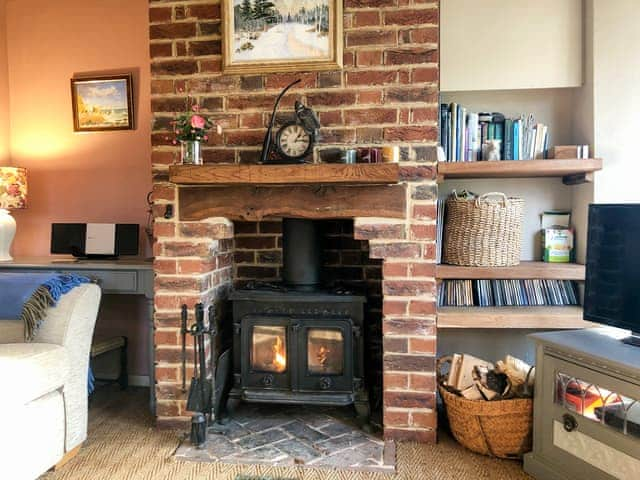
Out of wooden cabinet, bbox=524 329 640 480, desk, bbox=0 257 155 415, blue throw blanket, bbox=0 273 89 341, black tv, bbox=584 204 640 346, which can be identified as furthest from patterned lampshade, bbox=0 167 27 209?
black tv, bbox=584 204 640 346

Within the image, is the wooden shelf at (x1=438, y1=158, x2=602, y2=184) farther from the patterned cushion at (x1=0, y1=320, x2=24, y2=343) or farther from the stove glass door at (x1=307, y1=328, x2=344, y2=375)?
the patterned cushion at (x1=0, y1=320, x2=24, y2=343)

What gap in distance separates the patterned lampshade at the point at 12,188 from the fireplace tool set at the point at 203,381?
1.45m

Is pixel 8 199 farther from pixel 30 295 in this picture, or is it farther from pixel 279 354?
pixel 279 354

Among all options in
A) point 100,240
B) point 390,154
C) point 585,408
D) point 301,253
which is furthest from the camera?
point 100,240

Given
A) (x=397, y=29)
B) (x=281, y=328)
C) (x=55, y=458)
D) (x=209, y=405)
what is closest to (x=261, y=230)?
(x=281, y=328)

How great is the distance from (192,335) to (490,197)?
1711 millimetres

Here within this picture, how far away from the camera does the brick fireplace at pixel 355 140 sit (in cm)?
224

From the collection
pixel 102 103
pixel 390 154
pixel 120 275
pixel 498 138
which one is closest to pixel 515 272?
pixel 498 138

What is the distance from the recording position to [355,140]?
7.57ft

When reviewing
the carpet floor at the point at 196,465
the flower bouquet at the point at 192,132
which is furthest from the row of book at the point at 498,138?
the carpet floor at the point at 196,465

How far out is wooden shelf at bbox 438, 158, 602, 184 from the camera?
225 cm

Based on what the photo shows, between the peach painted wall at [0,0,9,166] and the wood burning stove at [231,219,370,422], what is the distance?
209cm

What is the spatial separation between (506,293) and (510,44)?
1291 mm

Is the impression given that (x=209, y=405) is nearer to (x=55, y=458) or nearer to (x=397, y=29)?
(x=55, y=458)
